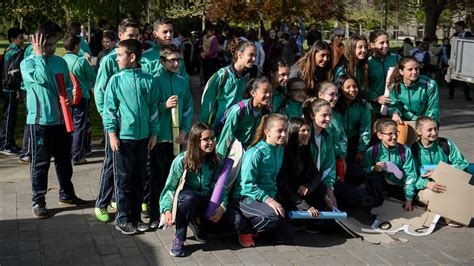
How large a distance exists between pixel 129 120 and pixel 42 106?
3.68 ft

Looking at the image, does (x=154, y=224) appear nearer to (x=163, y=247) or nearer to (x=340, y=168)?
(x=163, y=247)

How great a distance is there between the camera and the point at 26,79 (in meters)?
6.97

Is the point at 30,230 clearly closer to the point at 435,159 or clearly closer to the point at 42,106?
the point at 42,106

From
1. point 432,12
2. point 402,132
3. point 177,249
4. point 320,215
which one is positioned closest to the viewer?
point 177,249

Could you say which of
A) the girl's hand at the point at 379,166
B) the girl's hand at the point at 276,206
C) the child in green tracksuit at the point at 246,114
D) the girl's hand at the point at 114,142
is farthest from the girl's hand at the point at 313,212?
the girl's hand at the point at 114,142

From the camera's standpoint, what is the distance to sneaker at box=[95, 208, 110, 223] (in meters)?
6.95

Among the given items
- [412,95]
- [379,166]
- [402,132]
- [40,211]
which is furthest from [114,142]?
[412,95]

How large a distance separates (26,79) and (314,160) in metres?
2.93

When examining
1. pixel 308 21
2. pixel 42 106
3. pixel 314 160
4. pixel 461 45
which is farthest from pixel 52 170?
pixel 308 21

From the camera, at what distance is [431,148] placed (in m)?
7.62

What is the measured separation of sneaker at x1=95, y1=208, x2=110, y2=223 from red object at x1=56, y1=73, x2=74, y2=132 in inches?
33.0

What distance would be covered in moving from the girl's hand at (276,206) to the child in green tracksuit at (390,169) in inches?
55.9

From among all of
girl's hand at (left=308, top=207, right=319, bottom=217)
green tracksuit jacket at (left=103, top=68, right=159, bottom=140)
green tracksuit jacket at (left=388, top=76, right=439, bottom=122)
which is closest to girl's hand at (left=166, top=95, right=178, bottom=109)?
green tracksuit jacket at (left=103, top=68, right=159, bottom=140)

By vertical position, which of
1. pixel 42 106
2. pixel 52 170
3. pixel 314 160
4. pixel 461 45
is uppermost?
pixel 461 45
